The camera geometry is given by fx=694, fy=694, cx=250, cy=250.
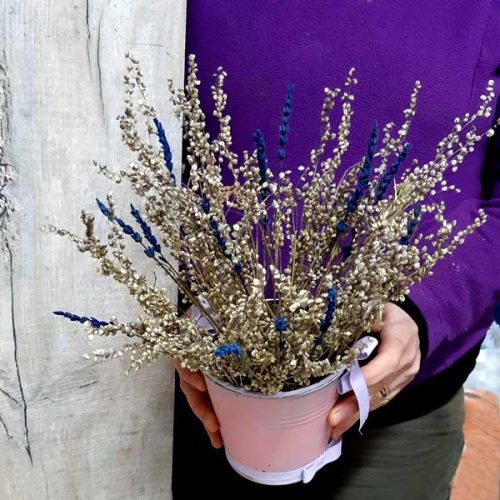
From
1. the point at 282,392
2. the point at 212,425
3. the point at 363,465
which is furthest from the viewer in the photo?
the point at 363,465

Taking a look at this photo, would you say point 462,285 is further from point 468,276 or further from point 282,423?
point 282,423

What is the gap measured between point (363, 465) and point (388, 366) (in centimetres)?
31

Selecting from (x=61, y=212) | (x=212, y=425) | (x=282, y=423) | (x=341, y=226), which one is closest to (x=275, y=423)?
(x=282, y=423)

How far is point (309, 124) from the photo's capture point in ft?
2.98

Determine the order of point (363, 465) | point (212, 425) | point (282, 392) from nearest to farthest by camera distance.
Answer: point (282, 392)
point (212, 425)
point (363, 465)

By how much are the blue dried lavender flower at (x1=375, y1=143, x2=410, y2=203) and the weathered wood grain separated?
0.34 metres

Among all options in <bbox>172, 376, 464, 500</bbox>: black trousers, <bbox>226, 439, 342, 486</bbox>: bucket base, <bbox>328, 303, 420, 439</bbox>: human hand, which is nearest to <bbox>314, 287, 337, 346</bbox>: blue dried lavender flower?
<bbox>328, 303, 420, 439</bbox>: human hand

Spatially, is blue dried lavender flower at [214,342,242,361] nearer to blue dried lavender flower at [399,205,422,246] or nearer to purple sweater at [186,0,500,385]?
blue dried lavender flower at [399,205,422,246]

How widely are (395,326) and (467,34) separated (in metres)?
0.39

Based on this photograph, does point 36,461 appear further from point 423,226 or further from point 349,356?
point 423,226

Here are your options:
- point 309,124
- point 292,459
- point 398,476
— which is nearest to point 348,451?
point 398,476

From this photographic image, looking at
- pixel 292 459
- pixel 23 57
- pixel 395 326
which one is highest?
pixel 23 57

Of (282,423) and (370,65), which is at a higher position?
(370,65)

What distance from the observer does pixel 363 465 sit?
103cm
